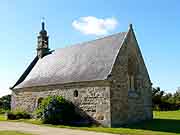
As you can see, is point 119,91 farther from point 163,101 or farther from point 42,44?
point 163,101

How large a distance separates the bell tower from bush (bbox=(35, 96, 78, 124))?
30.2 feet

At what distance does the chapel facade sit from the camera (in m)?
18.8

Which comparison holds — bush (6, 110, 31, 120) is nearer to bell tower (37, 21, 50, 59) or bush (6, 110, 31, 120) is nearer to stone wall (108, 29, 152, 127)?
bell tower (37, 21, 50, 59)

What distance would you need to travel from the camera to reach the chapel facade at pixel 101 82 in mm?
18844

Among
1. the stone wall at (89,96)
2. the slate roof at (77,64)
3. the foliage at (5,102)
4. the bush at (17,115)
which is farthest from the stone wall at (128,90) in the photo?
the foliage at (5,102)

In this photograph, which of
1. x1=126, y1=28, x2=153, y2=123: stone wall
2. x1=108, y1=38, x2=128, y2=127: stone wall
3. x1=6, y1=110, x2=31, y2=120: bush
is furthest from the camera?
x1=6, y1=110, x2=31, y2=120: bush

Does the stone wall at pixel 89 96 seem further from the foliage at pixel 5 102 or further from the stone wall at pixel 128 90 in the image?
the foliage at pixel 5 102

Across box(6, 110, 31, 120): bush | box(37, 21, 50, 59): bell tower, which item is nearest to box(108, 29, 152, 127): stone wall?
box(6, 110, 31, 120): bush

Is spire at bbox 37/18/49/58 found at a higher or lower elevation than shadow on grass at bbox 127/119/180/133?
higher

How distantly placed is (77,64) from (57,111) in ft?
14.2

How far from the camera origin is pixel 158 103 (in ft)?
141

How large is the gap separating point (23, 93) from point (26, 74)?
9.00ft

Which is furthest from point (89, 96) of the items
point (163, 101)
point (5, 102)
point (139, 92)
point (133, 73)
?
point (5, 102)

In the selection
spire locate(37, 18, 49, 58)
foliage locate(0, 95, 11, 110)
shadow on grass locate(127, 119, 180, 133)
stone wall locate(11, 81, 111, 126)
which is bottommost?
shadow on grass locate(127, 119, 180, 133)
